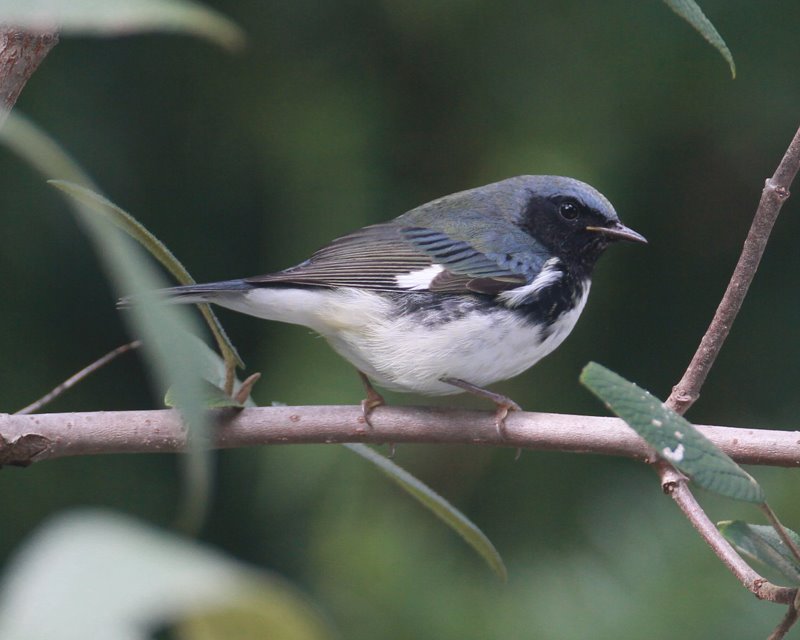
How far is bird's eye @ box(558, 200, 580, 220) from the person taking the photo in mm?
2574

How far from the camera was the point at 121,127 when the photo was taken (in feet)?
10.9

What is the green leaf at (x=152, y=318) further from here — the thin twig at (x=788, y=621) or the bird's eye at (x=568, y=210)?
the bird's eye at (x=568, y=210)

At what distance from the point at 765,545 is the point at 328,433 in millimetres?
686

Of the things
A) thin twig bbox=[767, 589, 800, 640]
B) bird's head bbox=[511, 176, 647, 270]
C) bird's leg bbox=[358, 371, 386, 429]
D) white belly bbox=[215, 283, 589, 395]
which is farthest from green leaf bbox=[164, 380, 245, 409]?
bird's head bbox=[511, 176, 647, 270]

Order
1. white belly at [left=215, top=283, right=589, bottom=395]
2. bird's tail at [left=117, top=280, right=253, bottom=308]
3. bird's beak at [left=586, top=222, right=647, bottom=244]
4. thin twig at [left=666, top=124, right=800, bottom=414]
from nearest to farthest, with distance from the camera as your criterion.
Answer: thin twig at [left=666, top=124, right=800, bottom=414] < bird's tail at [left=117, top=280, right=253, bottom=308] < white belly at [left=215, top=283, right=589, bottom=395] < bird's beak at [left=586, top=222, right=647, bottom=244]

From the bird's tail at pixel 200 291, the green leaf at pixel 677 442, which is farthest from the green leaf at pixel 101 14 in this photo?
the bird's tail at pixel 200 291

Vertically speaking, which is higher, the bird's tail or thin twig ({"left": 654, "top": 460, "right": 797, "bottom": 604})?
thin twig ({"left": 654, "top": 460, "right": 797, "bottom": 604})

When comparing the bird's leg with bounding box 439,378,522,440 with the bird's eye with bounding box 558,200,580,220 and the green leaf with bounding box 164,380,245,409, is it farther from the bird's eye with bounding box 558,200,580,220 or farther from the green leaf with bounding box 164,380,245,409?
the bird's eye with bounding box 558,200,580,220

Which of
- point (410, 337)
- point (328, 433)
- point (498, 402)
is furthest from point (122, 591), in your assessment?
point (410, 337)

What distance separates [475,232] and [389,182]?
78cm

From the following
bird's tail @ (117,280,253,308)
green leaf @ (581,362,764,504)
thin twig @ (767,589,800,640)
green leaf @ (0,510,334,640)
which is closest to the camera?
green leaf @ (0,510,334,640)

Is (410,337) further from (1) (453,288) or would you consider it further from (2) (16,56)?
(2) (16,56)

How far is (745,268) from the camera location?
148 cm

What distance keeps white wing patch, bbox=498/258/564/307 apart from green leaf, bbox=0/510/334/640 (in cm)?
185
